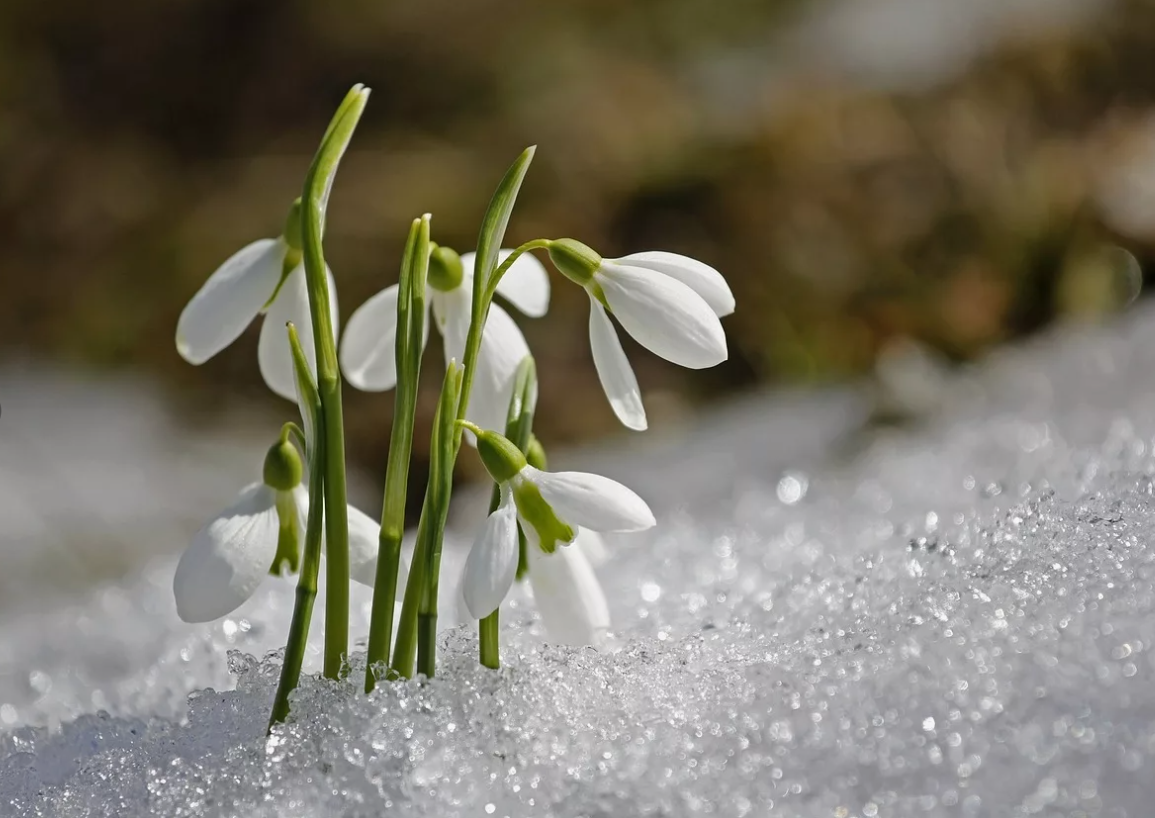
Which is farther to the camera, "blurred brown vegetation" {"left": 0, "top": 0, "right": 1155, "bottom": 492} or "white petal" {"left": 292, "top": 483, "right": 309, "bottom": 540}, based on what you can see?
"blurred brown vegetation" {"left": 0, "top": 0, "right": 1155, "bottom": 492}

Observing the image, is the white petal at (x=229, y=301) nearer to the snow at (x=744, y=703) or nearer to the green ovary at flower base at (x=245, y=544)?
the green ovary at flower base at (x=245, y=544)

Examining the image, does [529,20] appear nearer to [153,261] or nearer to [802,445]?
[153,261]

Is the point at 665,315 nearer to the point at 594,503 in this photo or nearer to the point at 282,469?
the point at 594,503

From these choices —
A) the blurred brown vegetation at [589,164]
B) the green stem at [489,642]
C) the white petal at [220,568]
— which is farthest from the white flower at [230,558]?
the blurred brown vegetation at [589,164]

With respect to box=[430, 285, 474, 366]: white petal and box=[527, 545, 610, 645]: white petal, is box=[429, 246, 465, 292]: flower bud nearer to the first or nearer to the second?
box=[430, 285, 474, 366]: white petal

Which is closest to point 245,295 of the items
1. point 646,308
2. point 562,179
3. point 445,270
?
point 445,270

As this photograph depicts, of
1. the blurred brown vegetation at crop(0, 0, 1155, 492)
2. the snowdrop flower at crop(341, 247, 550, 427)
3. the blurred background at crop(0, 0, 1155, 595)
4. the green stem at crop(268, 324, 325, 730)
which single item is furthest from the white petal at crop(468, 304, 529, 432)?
the blurred brown vegetation at crop(0, 0, 1155, 492)
